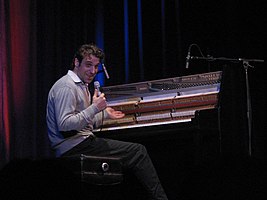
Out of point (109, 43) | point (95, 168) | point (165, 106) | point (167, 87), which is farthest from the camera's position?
point (109, 43)

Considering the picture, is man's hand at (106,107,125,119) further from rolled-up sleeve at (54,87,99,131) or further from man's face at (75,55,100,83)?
rolled-up sleeve at (54,87,99,131)

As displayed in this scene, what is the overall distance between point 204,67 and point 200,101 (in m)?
1.46

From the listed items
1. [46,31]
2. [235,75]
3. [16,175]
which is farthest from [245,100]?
[16,175]

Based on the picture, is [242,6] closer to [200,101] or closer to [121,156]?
[200,101]

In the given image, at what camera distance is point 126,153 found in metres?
3.70

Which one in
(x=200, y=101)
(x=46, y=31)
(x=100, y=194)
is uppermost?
(x=46, y=31)

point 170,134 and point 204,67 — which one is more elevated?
point 204,67

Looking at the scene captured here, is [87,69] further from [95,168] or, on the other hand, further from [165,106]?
[95,168]

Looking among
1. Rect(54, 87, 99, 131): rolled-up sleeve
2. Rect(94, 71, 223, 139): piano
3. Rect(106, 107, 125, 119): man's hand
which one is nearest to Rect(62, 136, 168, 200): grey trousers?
Rect(54, 87, 99, 131): rolled-up sleeve

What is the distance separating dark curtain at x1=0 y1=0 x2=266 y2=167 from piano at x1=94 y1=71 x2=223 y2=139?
36 centimetres

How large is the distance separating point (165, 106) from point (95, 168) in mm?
1147

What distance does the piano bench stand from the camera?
3193 mm

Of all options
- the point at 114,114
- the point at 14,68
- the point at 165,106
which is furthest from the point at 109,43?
the point at 165,106

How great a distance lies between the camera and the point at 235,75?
4102mm
